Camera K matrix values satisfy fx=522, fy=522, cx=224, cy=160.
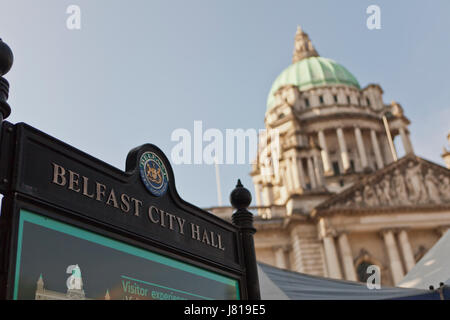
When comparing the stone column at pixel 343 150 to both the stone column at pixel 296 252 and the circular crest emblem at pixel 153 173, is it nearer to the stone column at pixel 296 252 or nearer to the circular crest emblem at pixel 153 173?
the stone column at pixel 296 252

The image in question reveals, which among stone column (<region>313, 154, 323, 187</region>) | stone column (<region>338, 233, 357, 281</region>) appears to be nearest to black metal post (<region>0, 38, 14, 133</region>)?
stone column (<region>338, 233, 357, 281</region>)

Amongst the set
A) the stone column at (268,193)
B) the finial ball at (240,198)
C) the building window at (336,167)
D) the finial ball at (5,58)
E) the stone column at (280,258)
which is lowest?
the finial ball at (240,198)

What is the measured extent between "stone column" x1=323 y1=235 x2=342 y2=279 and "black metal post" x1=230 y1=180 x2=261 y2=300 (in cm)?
2991

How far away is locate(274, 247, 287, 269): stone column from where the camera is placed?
3725 centimetres

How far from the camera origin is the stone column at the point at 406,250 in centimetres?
3484

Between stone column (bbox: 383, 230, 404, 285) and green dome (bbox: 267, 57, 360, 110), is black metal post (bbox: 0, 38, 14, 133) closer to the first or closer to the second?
stone column (bbox: 383, 230, 404, 285)

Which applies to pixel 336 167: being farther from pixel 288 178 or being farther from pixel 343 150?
pixel 288 178

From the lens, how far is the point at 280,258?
37.4 meters

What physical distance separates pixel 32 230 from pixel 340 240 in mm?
33825

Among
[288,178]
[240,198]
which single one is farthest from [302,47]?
[240,198]

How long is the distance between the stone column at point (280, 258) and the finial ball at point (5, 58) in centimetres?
3448

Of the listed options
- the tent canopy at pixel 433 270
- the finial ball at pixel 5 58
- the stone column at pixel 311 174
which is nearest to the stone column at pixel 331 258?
the stone column at pixel 311 174
